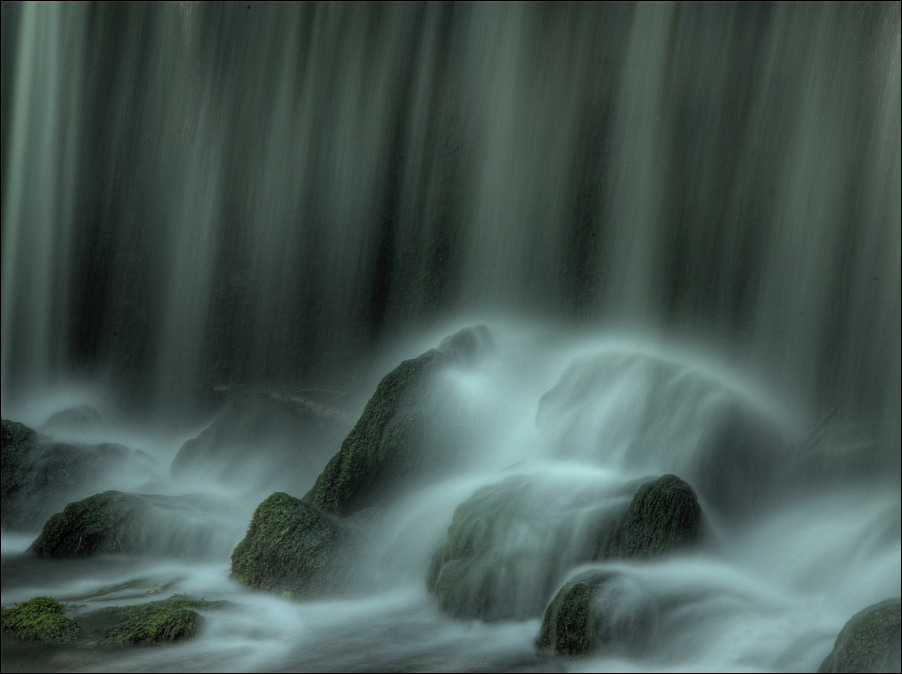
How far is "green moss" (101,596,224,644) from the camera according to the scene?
28.0 feet

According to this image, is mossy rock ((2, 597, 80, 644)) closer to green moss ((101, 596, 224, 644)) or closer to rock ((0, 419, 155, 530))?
green moss ((101, 596, 224, 644))

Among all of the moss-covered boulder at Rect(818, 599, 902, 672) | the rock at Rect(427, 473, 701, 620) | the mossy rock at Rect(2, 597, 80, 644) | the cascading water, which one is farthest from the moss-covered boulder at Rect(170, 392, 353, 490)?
the moss-covered boulder at Rect(818, 599, 902, 672)

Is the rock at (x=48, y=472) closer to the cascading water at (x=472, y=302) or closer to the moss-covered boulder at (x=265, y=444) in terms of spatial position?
the cascading water at (x=472, y=302)

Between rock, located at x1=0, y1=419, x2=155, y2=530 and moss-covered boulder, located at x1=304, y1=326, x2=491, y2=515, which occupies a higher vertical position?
moss-covered boulder, located at x1=304, y1=326, x2=491, y2=515

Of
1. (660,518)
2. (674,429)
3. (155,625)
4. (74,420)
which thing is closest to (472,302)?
(674,429)

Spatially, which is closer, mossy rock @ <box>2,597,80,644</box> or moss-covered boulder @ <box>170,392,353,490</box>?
mossy rock @ <box>2,597,80,644</box>

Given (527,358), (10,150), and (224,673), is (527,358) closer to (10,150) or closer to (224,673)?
(224,673)

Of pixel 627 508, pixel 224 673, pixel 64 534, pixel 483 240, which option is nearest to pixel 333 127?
pixel 483 240

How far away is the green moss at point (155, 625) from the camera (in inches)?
336

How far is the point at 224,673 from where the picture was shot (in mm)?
7984

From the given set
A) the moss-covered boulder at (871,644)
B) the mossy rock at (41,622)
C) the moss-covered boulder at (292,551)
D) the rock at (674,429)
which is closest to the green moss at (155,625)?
the mossy rock at (41,622)

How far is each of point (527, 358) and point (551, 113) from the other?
308 centimetres

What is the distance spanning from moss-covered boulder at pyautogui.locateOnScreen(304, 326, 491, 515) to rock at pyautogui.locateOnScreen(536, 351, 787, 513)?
1064 millimetres

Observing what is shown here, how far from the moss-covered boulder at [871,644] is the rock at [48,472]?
8.50 m
